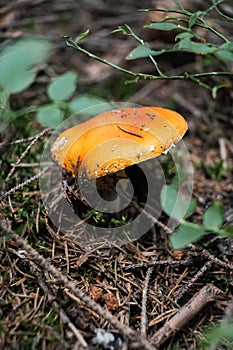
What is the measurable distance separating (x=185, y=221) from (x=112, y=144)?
51 centimetres

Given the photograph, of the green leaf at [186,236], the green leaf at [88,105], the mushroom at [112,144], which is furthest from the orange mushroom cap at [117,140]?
the green leaf at [186,236]

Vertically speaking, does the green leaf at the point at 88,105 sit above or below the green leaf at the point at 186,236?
above

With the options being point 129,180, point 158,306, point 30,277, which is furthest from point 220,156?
point 30,277

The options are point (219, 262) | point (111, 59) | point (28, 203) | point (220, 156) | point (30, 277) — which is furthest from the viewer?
point (111, 59)

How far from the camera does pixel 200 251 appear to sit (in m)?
2.11

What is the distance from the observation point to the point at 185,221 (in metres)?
1.88

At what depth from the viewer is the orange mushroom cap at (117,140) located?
6.39 feet

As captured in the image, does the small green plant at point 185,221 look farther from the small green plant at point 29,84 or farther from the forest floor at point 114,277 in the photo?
the small green plant at point 29,84

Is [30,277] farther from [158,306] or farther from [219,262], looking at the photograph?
[219,262]

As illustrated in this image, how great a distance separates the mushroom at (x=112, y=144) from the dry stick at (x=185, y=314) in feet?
2.30

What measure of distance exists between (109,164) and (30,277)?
65 centimetres

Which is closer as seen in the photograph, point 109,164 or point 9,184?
point 109,164

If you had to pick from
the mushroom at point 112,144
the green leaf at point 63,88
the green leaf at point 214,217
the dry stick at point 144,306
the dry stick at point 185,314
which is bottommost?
the dry stick at point 185,314

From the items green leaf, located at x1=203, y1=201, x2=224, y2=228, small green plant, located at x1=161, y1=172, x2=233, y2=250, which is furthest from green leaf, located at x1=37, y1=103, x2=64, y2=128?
green leaf, located at x1=203, y1=201, x2=224, y2=228
